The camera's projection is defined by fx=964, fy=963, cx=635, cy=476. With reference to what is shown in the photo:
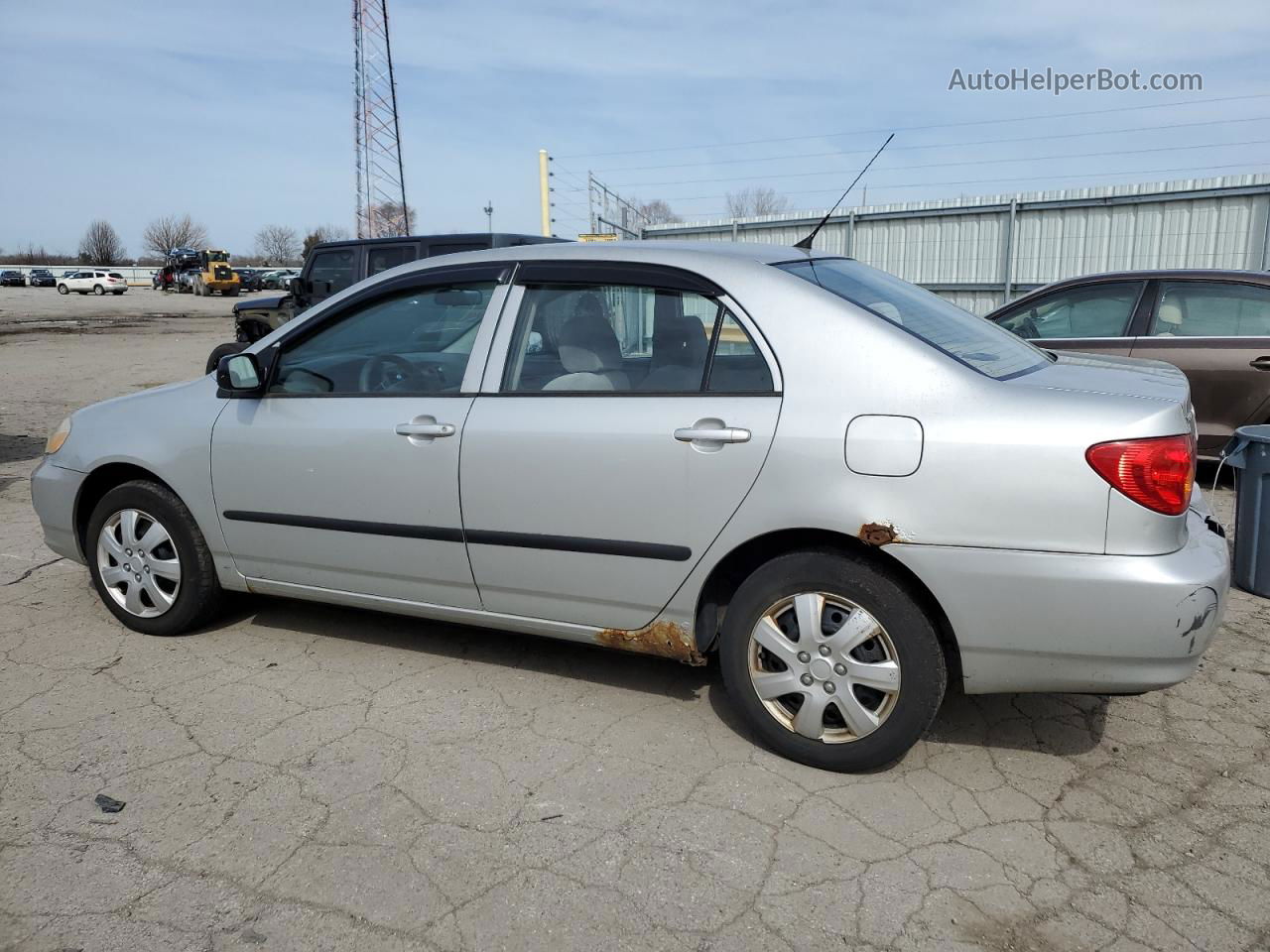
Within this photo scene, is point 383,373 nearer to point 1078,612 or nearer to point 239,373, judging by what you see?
point 239,373

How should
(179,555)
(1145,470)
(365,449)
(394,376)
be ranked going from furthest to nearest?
(179,555) < (394,376) < (365,449) < (1145,470)

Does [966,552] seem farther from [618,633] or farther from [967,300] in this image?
[967,300]

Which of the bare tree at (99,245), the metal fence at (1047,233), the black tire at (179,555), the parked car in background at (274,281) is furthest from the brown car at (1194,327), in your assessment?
the bare tree at (99,245)

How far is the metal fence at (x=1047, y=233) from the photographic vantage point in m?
11.9

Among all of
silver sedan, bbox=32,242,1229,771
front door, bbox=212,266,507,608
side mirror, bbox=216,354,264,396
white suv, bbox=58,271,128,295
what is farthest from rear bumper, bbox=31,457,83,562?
white suv, bbox=58,271,128,295

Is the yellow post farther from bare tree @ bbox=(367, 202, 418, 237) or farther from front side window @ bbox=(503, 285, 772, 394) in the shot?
bare tree @ bbox=(367, 202, 418, 237)

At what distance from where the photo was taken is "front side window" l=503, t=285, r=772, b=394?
305cm

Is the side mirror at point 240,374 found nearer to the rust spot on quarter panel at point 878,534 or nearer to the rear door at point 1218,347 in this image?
the rust spot on quarter panel at point 878,534

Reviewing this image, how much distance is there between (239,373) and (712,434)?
6.57 ft

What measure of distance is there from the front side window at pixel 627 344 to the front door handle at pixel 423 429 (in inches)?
10.4

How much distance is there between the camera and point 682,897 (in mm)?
2424

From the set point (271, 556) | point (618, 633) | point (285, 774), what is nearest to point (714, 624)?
point (618, 633)

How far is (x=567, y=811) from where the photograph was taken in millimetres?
2809

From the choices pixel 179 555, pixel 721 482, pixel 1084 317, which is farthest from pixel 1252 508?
pixel 179 555
